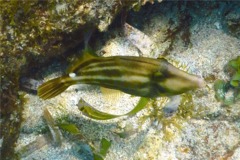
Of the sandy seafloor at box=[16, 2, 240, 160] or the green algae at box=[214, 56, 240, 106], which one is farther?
the green algae at box=[214, 56, 240, 106]

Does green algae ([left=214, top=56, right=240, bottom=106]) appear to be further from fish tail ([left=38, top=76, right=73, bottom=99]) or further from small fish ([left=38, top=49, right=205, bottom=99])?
fish tail ([left=38, top=76, right=73, bottom=99])

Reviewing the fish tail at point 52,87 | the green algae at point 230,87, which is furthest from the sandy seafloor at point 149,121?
the fish tail at point 52,87

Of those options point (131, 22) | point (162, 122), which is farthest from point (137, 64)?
point (131, 22)

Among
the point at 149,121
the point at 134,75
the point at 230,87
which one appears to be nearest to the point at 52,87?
the point at 134,75

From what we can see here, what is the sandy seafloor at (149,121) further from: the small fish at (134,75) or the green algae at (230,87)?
the small fish at (134,75)

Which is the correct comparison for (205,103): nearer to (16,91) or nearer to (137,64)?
(137,64)

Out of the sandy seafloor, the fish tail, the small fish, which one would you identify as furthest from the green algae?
the fish tail
